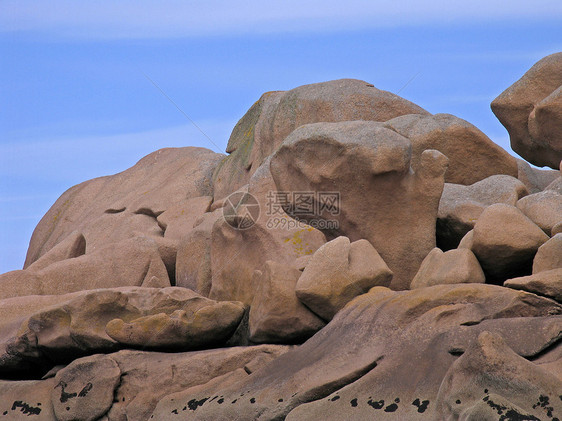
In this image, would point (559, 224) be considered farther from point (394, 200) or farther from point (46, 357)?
point (46, 357)

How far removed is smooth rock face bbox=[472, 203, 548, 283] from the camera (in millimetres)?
11289

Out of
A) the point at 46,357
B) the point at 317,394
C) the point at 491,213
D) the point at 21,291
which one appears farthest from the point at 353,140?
the point at 21,291

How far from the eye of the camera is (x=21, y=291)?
52.1 feet

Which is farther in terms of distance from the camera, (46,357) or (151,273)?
(151,273)

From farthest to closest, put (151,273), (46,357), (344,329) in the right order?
1. (151,273)
2. (46,357)
3. (344,329)

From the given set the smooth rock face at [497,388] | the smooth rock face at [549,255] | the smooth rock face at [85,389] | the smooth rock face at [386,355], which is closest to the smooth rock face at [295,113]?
the smooth rock face at [549,255]

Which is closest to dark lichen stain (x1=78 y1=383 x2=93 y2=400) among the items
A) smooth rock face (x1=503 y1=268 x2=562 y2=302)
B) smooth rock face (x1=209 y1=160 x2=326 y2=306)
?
smooth rock face (x1=209 y1=160 x2=326 y2=306)

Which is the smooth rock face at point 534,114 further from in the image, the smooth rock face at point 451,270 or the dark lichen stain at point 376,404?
the dark lichen stain at point 376,404

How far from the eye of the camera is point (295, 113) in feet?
65.3

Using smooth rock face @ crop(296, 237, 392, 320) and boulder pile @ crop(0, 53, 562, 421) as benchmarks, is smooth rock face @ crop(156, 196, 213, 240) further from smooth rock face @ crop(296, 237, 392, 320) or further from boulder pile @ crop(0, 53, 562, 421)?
smooth rock face @ crop(296, 237, 392, 320)

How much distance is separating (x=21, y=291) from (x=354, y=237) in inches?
277

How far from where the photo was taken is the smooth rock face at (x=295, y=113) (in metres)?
19.2

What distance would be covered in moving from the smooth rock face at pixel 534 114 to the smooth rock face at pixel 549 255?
561 cm

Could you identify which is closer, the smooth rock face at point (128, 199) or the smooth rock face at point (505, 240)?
the smooth rock face at point (505, 240)
